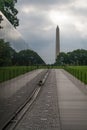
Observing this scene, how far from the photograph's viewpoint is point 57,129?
511 inches

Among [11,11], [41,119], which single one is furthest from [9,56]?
[11,11]

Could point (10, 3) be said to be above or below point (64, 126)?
above

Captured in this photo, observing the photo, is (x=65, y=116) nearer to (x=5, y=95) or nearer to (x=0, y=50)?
(x=5, y=95)

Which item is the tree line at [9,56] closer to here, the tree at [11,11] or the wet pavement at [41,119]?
the wet pavement at [41,119]

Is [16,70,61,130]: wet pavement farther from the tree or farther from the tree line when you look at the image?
the tree

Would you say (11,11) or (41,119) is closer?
(41,119)

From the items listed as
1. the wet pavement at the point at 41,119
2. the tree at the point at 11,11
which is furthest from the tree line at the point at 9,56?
the tree at the point at 11,11

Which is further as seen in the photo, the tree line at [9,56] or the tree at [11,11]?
the tree at [11,11]

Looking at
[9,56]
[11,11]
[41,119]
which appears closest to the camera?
[9,56]

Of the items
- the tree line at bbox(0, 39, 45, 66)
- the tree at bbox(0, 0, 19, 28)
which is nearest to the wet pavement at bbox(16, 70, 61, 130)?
the tree line at bbox(0, 39, 45, 66)

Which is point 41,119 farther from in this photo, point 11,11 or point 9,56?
point 11,11

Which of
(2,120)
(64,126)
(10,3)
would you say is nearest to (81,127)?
(64,126)

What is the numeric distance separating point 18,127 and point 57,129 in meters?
1.06

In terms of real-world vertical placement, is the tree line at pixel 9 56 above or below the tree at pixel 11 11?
below
